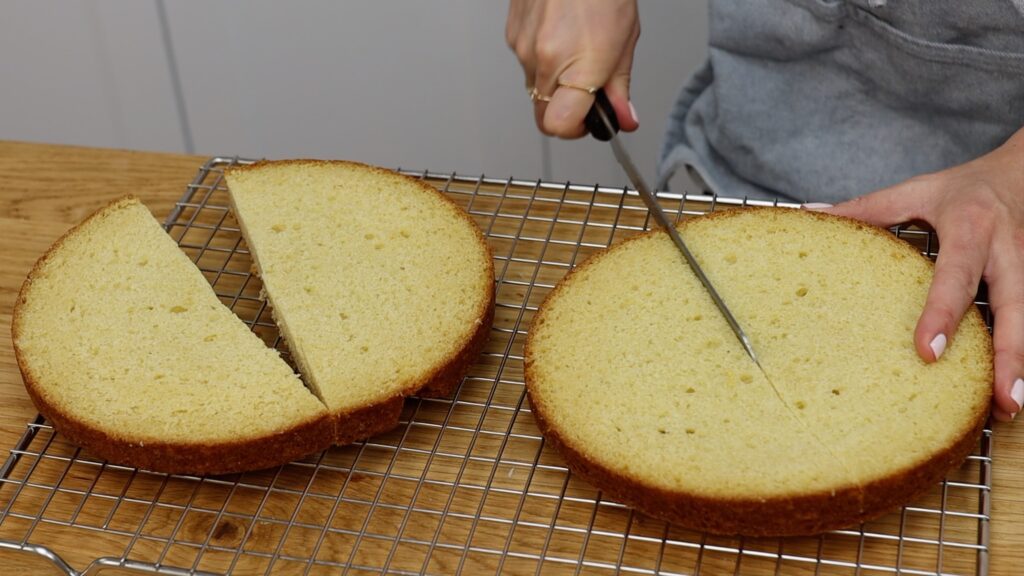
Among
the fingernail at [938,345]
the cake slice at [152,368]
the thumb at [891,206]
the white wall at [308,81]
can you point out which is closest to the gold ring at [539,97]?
the thumb at [891,206]

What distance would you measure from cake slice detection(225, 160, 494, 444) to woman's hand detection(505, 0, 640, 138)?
0.23 metres

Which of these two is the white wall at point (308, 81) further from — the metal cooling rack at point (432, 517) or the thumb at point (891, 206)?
the metal cooling rack at point (432, 517)

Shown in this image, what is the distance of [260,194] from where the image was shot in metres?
1.66

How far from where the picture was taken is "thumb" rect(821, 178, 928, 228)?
1.54m

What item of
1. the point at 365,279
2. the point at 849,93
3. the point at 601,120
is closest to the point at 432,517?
the point at 365,279

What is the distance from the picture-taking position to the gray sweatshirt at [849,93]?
163cm

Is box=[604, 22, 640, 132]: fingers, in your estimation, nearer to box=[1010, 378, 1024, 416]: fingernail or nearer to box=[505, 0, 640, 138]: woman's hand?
box=[505, 0, 640, 138]: woman's hand

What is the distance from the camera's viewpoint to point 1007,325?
135 cm

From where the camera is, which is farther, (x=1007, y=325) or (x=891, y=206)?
(x=891, y=206)

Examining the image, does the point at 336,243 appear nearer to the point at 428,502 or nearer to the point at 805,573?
the point at 428,502

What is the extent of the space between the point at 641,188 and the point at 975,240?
1.44ft

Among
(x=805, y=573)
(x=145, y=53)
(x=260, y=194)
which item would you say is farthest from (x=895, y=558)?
(x=145, y=53)

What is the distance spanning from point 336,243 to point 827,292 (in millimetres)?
648

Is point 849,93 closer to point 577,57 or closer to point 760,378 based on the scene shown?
point 577,57
